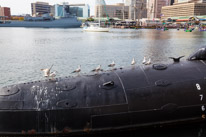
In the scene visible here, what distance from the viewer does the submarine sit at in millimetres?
9922

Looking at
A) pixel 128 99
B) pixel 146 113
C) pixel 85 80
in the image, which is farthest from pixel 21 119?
pixel 146 113

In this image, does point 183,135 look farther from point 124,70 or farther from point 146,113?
point 124,70

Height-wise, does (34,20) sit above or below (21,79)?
above

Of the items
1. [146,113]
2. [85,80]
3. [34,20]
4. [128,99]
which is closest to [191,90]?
[146,113]

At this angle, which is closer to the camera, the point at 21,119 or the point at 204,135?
the point at 21,119

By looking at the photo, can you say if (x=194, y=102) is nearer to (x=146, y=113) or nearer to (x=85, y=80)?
(x=146, y=113)

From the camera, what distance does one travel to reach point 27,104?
10.0 metres

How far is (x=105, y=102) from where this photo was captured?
10.3 m

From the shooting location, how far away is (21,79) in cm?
2512

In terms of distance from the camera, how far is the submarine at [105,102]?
992 cm

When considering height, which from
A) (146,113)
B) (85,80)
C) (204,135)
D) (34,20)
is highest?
(34,20)

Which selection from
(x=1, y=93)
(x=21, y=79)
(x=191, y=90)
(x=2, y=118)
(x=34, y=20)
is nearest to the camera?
(x=2, y=118)

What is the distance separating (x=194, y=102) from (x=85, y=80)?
5.75 meters

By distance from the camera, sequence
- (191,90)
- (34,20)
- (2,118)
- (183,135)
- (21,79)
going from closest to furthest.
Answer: (2,118) < (191,90) < (183,135) < (21,79) < (34,20)
